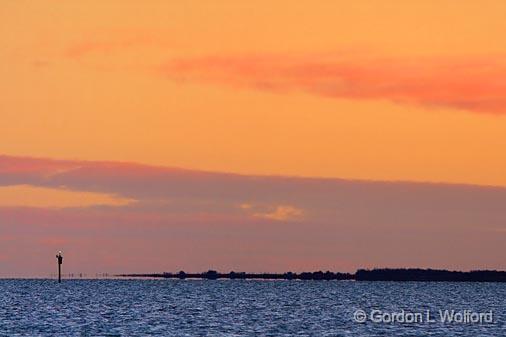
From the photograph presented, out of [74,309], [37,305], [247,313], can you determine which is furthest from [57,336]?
[37,305]

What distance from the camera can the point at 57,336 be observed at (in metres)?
102

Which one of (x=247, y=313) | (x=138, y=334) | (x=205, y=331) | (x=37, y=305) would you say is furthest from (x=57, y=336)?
(x=37, y=305)

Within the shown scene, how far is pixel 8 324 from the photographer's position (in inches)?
Answer: 4656

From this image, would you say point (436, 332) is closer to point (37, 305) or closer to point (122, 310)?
point (122, 310)

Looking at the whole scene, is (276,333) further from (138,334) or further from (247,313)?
(247,313)

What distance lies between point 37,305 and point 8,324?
50.8 m

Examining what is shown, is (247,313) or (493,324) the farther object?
Result: (247,313)

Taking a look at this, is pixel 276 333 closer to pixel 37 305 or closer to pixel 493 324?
pixel 493 324

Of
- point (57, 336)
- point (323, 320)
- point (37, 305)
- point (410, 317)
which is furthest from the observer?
point (37, 305)

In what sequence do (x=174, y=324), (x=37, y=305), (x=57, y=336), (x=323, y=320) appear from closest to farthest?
(x=57, y=336) → (x=174, y=324) → (x=323, y=320) → (x=37, y=305)

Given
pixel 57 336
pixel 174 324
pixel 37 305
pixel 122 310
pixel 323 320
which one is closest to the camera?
pixel 57 336

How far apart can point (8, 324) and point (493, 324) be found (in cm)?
5177

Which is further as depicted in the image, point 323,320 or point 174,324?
point 323,320

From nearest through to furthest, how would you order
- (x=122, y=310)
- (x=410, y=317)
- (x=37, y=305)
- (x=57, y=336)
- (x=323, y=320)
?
(x=57, y=336) < (x=323, y=320) < (x=410, y=317) < (x=122, y=310) < (x=37, y=305)
